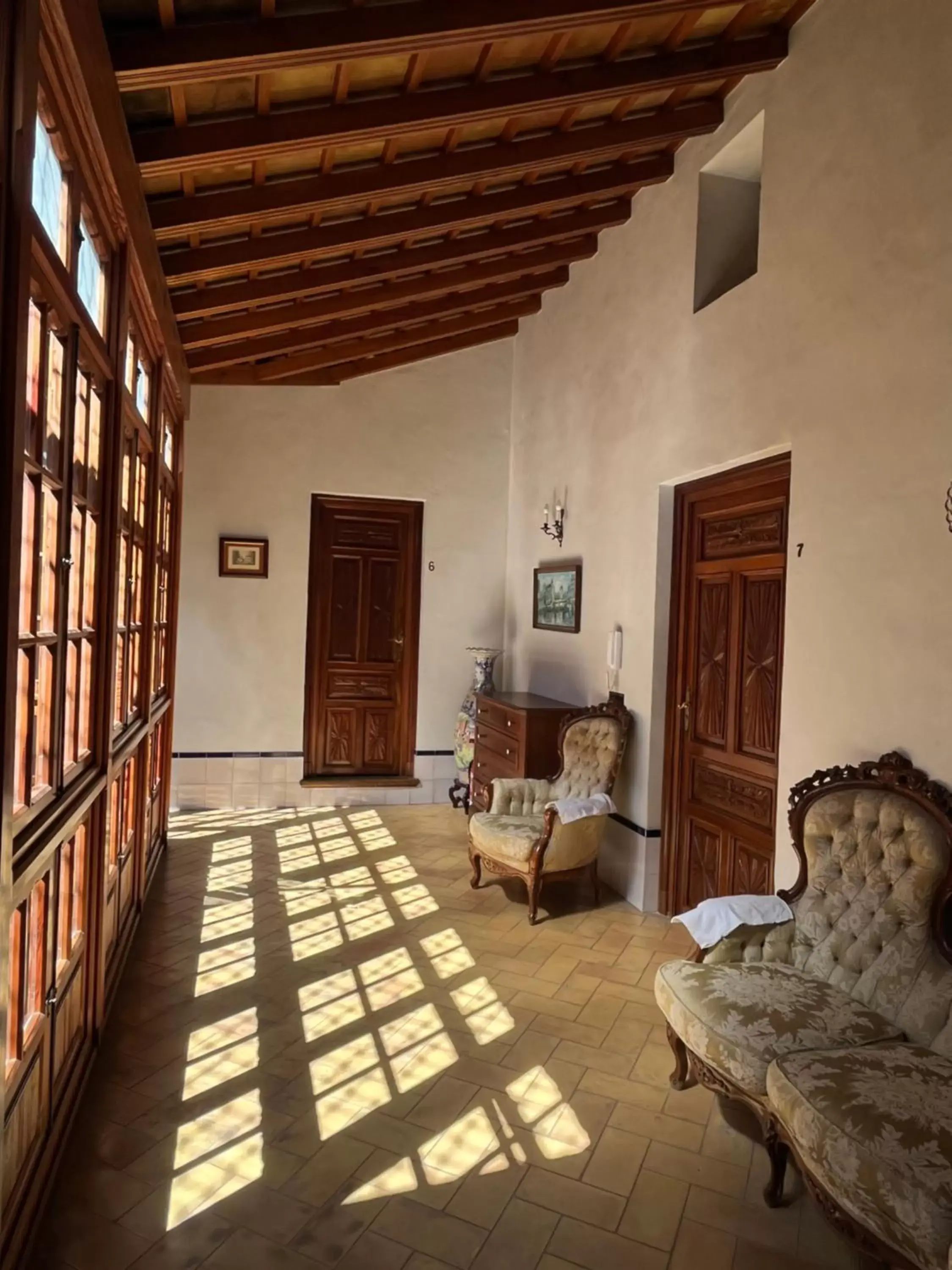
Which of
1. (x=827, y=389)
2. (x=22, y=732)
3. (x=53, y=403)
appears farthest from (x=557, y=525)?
(x=22, y=732)

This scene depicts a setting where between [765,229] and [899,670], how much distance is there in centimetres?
207

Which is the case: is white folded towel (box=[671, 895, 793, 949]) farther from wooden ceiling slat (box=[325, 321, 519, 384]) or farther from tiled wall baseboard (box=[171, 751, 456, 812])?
wooden ceiling slat (box=[325, 321, 519, 384])

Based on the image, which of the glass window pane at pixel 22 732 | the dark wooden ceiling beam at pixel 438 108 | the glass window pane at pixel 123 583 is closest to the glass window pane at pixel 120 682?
the glass window pane at pixel 123 583

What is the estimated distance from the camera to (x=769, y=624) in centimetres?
368

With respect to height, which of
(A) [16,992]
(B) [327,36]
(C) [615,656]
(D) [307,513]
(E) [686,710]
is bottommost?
(A) [16,992]

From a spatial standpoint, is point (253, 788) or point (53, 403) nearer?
point (53, 403)

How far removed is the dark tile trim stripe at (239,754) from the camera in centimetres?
643

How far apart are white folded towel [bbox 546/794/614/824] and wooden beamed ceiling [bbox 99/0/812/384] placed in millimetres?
3014

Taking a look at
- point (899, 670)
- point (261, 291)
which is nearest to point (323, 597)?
point (261, 291)

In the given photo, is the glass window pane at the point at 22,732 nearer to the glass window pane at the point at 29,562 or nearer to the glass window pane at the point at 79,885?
the glass window pane at the point at 29,562

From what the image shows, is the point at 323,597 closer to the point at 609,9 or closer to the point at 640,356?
the point at 640,356

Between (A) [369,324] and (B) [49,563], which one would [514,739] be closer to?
(A) [369,324]

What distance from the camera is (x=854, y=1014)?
2.37m

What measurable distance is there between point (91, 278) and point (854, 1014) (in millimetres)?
3128
